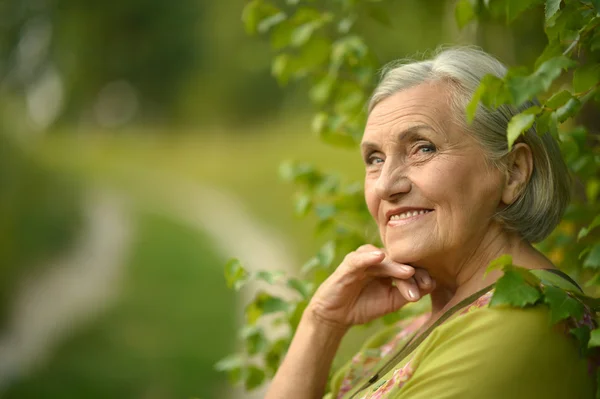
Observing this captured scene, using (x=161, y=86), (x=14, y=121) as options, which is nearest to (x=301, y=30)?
(x=14, y=121)

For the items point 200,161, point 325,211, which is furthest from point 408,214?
point 200,161

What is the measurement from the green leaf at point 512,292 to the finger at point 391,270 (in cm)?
42

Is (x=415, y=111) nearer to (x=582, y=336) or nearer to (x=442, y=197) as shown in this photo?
(x=442, y=197)

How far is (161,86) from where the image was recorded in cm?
1153

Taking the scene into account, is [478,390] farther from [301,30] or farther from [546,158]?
[301,30]

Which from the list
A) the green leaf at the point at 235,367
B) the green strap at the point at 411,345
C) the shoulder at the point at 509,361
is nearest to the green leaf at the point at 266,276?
the green strap at the point at 411,345

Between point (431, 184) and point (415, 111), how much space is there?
0.18m

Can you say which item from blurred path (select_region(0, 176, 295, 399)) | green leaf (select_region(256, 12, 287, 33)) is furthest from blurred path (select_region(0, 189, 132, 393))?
green leaf (select_region(256, 12, 287, 33))

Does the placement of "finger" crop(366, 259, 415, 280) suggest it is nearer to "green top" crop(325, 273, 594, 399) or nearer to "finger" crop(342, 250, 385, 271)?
"finger" crop(342, 250, 385, 271)

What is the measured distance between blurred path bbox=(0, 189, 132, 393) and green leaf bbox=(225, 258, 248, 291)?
23.1ft

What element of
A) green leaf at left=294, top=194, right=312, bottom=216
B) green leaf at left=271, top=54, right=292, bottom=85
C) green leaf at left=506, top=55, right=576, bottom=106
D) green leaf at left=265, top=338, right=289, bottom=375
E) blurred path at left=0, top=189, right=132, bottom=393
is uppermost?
blurred path at left=0, top=189, right=132, bottom=393

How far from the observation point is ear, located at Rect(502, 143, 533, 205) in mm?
1841

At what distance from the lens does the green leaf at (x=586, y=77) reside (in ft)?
5.09

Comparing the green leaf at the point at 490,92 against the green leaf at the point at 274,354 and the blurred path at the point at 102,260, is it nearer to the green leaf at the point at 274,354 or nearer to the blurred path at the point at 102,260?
the green leaf at the point at 274,354
